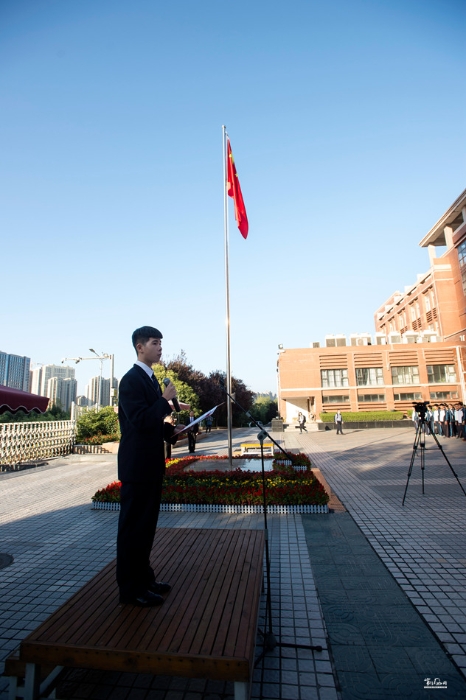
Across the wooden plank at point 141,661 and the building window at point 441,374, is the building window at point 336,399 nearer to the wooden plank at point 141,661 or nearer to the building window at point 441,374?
the building window at point 441,374

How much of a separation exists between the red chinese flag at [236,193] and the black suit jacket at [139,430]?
10339mm

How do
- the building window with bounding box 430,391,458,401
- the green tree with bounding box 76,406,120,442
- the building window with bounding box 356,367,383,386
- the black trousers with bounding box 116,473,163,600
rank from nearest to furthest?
1. the black trousers with bounding box 116,473,163,600
2. the green tree with bounding box 76,406,120,442
3. the building window with bounding box 430,391,458,401
4. the building window with bounding box 356,367,383,386

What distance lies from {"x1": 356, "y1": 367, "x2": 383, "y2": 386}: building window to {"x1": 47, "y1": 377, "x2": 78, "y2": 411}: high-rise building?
53809 mm

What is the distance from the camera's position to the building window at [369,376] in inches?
1735

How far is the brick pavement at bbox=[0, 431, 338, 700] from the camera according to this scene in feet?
8.53

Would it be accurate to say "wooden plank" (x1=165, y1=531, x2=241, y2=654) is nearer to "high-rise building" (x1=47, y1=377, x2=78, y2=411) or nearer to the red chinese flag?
the red chinese flag

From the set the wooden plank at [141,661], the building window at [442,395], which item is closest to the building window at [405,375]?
the building window at [442,395]

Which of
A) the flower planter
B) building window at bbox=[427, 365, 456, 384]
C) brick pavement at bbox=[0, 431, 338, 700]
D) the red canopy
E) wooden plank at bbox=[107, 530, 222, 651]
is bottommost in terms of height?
brick pavement at bbox=[0, 431, 338, 700]

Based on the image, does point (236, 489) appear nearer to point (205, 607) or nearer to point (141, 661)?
point (205, 607)

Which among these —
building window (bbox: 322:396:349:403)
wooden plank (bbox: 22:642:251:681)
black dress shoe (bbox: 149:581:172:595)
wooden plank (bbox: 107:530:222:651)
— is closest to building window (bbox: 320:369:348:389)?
building window (bbox: 322:396:349:403)

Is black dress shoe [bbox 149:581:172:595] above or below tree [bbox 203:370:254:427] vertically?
below

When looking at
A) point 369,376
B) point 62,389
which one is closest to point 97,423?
point 369,376

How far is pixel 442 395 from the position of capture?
4344cm

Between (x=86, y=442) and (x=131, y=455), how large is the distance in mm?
17013
